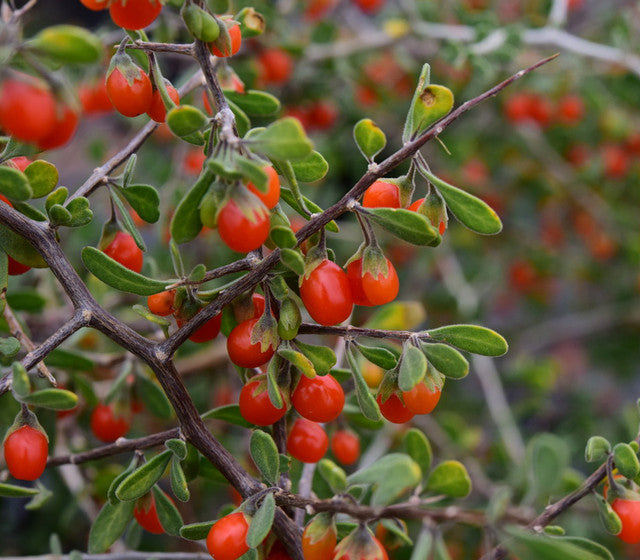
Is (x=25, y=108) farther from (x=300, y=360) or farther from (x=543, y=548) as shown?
(x=543, y=548)

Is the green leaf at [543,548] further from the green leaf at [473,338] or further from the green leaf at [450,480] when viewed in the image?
the green leaf at [450,480]

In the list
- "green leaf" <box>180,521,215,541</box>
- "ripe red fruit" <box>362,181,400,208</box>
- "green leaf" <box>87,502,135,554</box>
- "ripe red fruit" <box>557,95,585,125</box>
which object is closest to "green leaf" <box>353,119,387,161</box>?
"ripe red fruit" <box>362,181,400,208</box>

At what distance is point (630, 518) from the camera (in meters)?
1.01

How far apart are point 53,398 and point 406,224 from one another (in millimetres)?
487

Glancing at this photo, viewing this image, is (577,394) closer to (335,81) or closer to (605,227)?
(605,227)

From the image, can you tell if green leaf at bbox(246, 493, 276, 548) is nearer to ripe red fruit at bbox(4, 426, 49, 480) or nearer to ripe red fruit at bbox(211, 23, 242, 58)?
ripe red fruit at bbox(4, 426, 49, 480)

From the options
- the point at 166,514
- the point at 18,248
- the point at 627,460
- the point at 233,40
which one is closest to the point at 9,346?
the point at 18,248

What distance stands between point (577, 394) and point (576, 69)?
1.50 metres

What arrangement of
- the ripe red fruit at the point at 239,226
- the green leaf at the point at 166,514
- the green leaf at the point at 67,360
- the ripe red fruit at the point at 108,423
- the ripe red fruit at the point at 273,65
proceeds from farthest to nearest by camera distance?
the ripe red fruit at the point at 273,65, the ripe red fruit at the point at 108,423, the green leaf at the point at 67,360, the green leaf at the point at 166,514, the ripe red fruit at the point at 239,226

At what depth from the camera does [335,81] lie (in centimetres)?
283

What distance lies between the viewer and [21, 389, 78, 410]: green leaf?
83 centimetres

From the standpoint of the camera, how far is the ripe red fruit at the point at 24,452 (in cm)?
97

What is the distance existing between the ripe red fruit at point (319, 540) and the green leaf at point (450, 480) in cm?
28

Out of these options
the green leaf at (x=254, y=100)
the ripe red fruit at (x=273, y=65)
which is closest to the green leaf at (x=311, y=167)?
the green leaf at (x=254, y=100)
